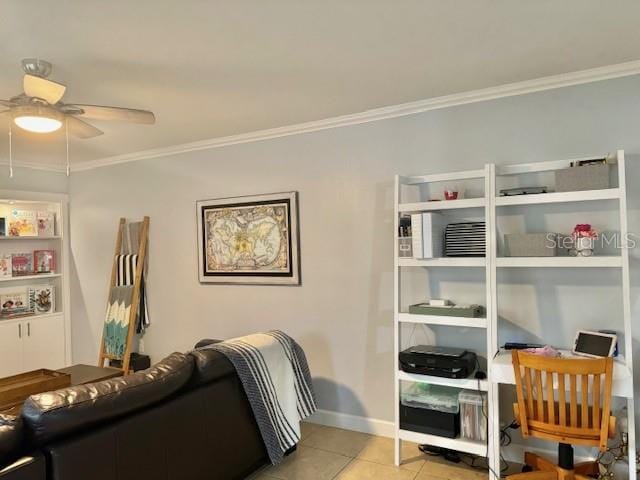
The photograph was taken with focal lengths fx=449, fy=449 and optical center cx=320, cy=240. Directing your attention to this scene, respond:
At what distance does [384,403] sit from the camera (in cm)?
327

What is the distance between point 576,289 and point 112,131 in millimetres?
3560

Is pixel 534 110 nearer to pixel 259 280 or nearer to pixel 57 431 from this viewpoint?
pixel 259 280

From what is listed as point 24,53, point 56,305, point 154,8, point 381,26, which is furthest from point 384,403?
point 56,305

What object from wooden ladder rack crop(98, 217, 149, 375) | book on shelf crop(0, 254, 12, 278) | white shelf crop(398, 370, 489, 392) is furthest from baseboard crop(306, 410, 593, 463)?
book on shelf crop(0, 254, 12, 278)

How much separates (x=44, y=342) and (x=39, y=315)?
0.29 meters

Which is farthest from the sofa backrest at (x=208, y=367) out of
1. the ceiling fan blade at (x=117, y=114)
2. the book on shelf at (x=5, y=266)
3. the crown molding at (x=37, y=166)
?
the crown molding at (x=37, y=166)

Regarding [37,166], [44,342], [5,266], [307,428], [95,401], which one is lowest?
[307,428]

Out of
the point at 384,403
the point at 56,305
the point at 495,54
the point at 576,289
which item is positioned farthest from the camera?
the point at 56,305

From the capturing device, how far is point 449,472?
271 cm

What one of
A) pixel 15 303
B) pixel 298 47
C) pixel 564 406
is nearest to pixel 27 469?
pixel 298 47

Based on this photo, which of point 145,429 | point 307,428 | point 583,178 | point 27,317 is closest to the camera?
point 145,429

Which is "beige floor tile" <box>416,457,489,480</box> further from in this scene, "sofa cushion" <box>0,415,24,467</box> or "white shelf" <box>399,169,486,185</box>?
"sofa cushion" <box>0,415,24,467</box>

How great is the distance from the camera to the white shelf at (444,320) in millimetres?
2617

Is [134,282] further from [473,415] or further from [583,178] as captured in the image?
[583,178]
